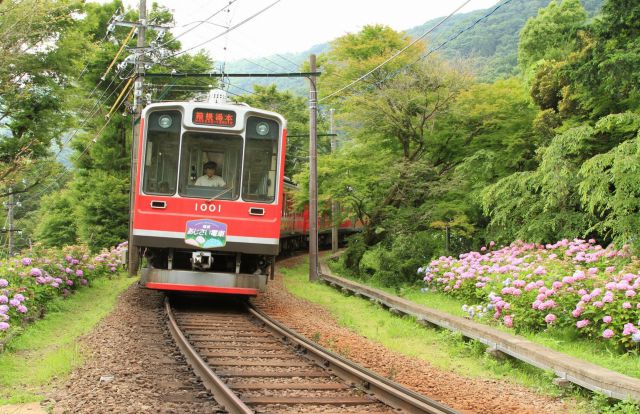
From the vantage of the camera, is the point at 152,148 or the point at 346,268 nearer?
the point at 152,148

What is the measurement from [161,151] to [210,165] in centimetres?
82

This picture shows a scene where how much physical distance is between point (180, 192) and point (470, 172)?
29.1ft

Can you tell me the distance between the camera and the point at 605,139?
14.1 metres

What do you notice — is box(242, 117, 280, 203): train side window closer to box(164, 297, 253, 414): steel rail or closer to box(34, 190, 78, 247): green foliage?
box(164, 297, 253, 414): steel rail

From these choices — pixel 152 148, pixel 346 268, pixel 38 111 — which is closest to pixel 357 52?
pixel 346 268

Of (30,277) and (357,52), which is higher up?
(357,52)

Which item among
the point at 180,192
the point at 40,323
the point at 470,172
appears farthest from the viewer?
the point at 470,172

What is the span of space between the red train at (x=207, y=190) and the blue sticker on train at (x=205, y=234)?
2cm

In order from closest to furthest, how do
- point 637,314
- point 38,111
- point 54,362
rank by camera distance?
1. point 54,362
2. point 637,314
3. point 38,111

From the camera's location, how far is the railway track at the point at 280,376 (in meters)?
5.53

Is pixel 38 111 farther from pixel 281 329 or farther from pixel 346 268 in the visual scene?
pixel 281 329

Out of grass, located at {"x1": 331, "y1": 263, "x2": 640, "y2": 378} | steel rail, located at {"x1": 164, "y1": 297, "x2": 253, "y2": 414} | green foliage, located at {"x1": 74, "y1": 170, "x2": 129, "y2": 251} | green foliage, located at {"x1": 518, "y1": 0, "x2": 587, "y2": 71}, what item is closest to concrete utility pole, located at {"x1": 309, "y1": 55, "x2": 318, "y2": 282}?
grass, located at {"x1": 331, "y1": 263, "x2": 640, "y2": 378}

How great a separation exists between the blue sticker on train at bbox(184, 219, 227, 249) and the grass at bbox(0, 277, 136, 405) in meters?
1.89

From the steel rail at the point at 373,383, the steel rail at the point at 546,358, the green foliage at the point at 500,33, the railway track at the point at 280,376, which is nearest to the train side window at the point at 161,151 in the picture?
the railway track at the point at 280,376
